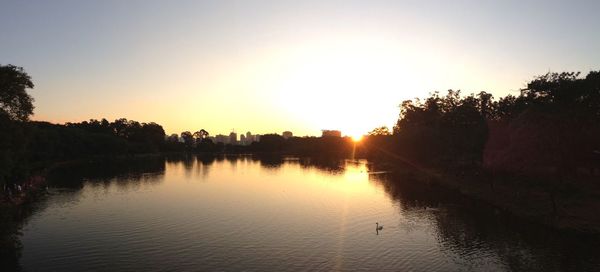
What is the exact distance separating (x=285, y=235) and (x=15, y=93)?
34377 millimetres

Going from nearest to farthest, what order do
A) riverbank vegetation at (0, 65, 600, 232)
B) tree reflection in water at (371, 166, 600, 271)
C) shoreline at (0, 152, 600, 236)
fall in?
tree reflection in water at (371, 166, 600, 271) < shoreline at (0, 152, 600, 236) < riverbank vegetation at (0, 65, 600, 232)

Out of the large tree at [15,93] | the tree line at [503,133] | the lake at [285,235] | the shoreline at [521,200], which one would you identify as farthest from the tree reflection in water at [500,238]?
the large tree at [15,93]

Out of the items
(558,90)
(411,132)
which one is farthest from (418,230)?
(411,132)

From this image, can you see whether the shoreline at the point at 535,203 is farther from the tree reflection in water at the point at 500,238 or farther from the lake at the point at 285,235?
the lake at the point at 285,235

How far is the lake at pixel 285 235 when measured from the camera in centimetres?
3459

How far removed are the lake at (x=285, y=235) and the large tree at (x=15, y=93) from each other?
40.5ft

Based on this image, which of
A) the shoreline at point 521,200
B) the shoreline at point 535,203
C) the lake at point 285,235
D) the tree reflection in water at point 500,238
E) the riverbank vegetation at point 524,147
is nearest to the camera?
the lake at point 285,235

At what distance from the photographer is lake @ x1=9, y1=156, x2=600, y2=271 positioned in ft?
113

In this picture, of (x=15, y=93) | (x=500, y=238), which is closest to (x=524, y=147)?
(x=500, y=238)

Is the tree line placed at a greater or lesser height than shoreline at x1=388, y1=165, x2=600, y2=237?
greater

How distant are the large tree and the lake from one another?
12343mm

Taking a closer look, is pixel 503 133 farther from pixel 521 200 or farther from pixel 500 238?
pixel 500 238

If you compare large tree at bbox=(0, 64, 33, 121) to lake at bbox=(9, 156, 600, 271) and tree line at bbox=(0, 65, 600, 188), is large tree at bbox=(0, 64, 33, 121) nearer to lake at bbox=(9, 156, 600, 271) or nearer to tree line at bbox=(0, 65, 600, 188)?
tree line at bbox=(0, 65, 600, 188)

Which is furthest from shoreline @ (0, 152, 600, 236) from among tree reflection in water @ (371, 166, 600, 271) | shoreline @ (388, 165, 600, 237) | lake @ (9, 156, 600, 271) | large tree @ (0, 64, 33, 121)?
large tree @ (0, 64, 33, 121)
